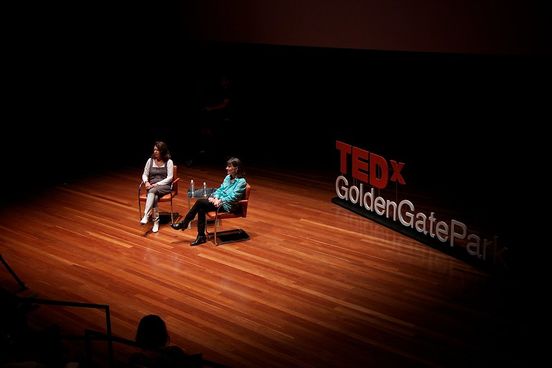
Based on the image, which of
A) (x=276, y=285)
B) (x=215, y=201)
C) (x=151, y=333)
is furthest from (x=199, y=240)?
(x=151, y=333)

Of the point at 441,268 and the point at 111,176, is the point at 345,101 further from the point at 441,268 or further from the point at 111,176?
the point at 441,268

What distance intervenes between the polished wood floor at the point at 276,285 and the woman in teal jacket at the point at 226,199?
9.7 inches

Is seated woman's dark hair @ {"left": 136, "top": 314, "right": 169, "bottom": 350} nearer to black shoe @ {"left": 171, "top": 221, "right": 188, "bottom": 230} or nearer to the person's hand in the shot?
the person's hand

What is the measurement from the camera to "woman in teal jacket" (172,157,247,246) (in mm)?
8477

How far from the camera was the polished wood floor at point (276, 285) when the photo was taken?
248 inches

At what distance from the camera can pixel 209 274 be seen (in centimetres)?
780

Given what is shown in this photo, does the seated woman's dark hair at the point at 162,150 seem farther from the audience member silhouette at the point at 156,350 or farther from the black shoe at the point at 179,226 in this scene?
the audience member silhouette at the point at 156,350

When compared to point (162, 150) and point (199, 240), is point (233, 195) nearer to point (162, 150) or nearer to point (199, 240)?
point (199, 240)

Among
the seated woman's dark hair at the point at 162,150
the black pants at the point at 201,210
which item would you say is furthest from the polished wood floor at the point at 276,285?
the seated woman's dark hair at the point at 162,150

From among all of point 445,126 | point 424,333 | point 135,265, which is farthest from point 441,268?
point 445,126

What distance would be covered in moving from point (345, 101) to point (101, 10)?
15.2 ft

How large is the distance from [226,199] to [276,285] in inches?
56.4

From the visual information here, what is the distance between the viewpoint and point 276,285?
7523 mm

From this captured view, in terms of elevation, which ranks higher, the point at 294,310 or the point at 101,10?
the point at 101,10
